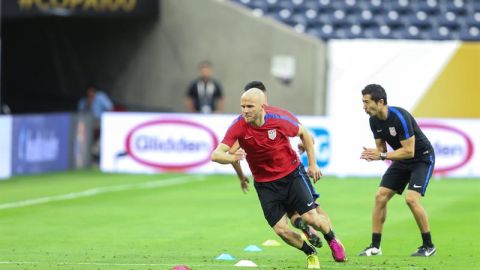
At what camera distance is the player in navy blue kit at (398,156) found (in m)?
13.5

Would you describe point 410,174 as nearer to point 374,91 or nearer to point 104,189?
point 374,91

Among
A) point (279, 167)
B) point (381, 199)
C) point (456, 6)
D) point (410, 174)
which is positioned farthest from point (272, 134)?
point (456, 6)

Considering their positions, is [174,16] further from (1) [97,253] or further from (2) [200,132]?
(1) [97,253]

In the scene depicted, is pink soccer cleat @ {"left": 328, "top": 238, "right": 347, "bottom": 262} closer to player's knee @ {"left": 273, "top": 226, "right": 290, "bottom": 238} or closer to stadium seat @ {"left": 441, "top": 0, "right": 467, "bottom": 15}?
player's knee @ {"left": 273, "top": 226, "right": 290, "bottom": 238}

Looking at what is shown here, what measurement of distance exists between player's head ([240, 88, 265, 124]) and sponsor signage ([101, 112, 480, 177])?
49.0 ft

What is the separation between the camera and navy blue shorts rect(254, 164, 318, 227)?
1267cm

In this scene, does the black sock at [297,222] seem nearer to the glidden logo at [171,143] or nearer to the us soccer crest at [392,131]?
the us soccer crest at [392,131]

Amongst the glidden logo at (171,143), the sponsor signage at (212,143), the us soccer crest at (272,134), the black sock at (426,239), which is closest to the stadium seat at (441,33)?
the sponsor signage at (212,143)

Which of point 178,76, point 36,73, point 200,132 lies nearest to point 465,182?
point 200,132

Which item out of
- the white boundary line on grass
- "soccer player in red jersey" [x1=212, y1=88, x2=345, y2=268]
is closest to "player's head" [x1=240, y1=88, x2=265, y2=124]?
"soccer player in red jersey" [x1=212, y1=88, x2=345, y2=268]

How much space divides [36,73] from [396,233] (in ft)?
73.0

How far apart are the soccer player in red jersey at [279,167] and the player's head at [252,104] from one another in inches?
2.9

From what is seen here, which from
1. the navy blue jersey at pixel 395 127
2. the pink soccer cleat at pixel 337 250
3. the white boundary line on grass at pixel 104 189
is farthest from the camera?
the white boundary line on grass at pixel 104 189

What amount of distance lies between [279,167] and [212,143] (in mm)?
15687
